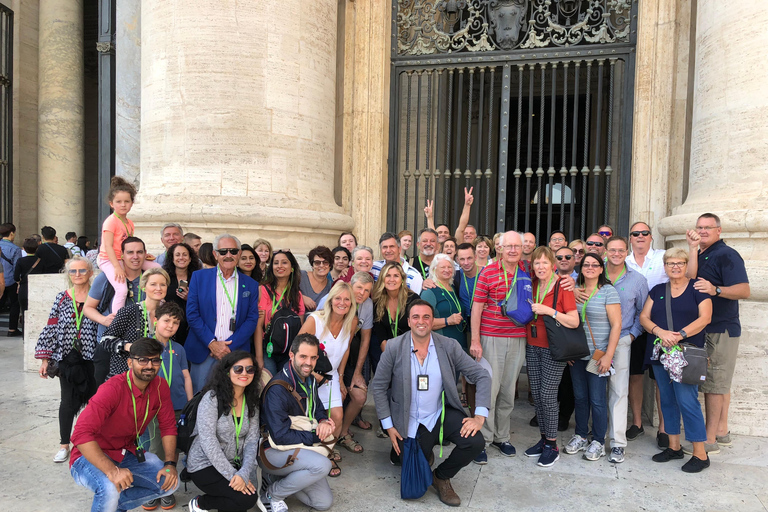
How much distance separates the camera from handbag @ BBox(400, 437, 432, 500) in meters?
3.78

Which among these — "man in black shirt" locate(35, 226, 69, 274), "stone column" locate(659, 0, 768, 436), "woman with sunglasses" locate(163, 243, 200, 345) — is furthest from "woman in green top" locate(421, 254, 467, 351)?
"man in black shirt" locate(35, 226, 69, 274)

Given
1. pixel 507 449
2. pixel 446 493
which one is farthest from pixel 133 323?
pixel 507 449

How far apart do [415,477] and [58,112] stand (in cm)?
1216

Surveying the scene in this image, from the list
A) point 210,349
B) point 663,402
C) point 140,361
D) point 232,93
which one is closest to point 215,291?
point 210,349

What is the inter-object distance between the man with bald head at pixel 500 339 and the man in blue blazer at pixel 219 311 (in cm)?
181

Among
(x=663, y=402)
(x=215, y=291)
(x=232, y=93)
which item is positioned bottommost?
(x=663, y=402)

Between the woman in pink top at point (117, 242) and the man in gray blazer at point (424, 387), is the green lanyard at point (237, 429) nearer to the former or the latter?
the man in gray blazer at point (424, 387)

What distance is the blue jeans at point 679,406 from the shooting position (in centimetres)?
431

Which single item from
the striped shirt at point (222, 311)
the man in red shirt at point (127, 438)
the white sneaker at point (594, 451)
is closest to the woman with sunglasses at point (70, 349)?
the striped shirt at point (222, 311)

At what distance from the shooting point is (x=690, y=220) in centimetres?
582

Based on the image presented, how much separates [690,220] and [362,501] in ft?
14.2

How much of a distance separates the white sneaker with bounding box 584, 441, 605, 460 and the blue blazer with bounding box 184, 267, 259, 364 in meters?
2.79

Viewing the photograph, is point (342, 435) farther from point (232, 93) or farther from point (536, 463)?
point (232, 93)

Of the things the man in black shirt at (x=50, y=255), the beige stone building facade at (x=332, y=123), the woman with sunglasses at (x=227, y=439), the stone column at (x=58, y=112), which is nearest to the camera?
the woman with sunglasses at (x=227, y=439)
